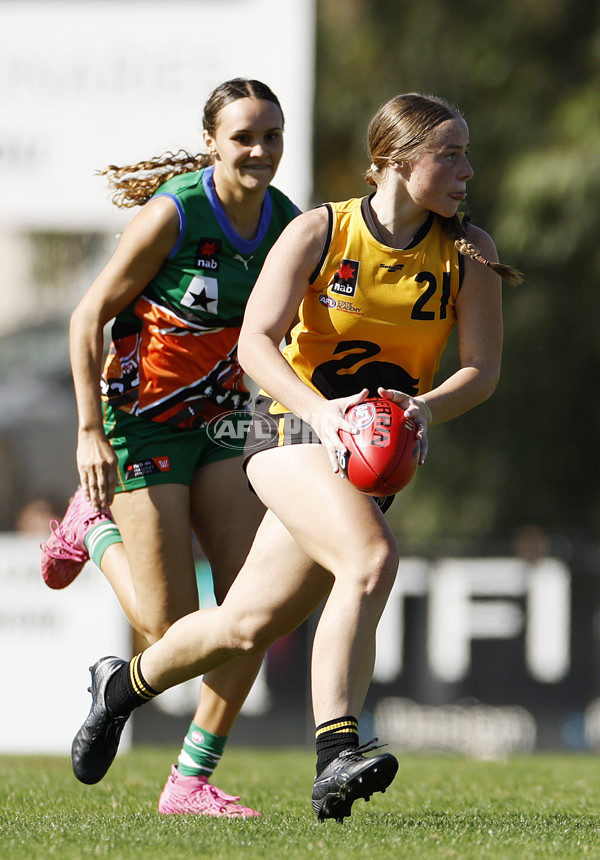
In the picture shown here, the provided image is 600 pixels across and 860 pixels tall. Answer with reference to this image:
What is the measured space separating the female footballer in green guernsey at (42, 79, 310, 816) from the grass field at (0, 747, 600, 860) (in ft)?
1.41

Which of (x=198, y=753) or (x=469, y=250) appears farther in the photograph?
(x=198, y=753)

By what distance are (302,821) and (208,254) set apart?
1.97 meters

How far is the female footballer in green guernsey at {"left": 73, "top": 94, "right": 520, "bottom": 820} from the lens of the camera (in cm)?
388

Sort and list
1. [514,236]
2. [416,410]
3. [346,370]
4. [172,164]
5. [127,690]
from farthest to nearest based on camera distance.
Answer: [514,236], [172,164], [127,690], [346,370], [416,410]

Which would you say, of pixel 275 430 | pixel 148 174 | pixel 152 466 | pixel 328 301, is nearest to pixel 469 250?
pixel 328 301

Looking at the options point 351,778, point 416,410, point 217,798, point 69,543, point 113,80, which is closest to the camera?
point 351,778

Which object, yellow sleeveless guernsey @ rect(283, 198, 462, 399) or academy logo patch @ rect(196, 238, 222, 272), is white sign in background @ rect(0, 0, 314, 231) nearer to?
academy logo patch @ rect(196, 238, 222, 272)

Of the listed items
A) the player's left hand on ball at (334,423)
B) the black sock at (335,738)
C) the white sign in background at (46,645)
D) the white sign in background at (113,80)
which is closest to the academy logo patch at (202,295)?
the player's left hand on ball at (334,423)

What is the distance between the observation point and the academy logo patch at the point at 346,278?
411cm

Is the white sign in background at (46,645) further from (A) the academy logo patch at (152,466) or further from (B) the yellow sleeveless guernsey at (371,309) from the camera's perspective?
(B) the yellow sleeveless guernsey at (371,309)

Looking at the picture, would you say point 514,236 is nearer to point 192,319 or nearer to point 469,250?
point 192,319

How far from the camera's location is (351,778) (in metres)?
3.70

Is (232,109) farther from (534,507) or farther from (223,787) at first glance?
(534,507)

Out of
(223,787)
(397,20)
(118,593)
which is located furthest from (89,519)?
(397,20)
